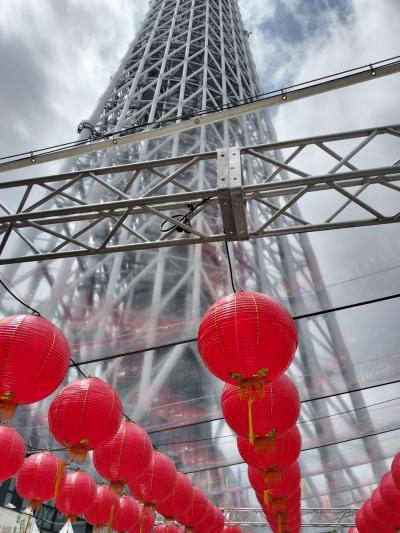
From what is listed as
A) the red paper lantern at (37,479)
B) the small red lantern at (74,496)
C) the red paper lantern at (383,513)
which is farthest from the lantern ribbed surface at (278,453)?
the red paper lantern at (383,513)

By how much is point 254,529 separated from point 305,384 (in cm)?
1091

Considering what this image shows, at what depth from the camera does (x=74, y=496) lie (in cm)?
597

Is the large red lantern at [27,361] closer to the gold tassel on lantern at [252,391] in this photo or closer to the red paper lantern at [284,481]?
the gold tassel on lantern at [252,391]

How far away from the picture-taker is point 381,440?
9.50m

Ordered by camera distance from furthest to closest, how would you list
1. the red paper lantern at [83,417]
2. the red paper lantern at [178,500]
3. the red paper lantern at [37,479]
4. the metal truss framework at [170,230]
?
the red paper lantern at [178,500]
the red paper lantern at [37,479]
the red paper lantern at [83,417]
the metal truss framework at [170,230]

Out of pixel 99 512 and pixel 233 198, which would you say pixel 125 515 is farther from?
pixel 233 198

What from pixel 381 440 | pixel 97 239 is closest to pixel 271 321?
pixel 97 239

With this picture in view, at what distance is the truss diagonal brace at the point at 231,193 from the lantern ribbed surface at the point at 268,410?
1.66 m

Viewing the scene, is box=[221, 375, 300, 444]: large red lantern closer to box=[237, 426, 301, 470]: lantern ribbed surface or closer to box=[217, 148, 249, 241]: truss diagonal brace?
box=[237, 426, 301, 470]: lantern ribbed surface

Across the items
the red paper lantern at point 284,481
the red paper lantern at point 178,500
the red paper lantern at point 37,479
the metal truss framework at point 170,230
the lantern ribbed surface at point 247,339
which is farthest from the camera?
the red paper lantern at point 178,500

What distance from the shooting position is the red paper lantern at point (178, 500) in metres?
6.59

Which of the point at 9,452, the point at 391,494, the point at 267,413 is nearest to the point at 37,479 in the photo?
the point at 9,452

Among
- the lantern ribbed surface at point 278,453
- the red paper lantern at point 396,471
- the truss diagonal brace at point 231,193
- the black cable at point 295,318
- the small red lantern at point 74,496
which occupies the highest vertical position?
the black cable at point 295,318

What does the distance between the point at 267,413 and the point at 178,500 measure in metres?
3.80
